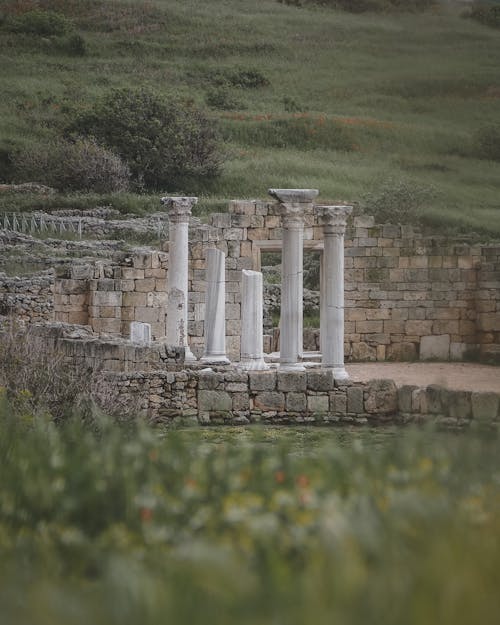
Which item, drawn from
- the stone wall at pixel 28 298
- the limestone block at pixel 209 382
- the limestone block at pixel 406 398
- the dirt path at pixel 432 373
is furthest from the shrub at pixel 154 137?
the limestone block at pixel 406 398

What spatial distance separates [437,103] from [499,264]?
1376 inches

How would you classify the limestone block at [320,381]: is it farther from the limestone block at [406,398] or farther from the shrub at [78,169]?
the shrub at [78,169]

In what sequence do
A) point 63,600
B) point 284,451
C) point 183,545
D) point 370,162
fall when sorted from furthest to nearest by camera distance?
1. point 370,162
2. point 284,451
3. point 183,545
4. point 63,600

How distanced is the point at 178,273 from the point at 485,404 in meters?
10.5

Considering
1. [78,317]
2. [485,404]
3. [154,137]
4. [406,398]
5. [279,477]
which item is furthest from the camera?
[154,137]

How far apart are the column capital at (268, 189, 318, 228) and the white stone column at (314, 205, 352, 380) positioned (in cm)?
70

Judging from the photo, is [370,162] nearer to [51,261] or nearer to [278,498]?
[51,261]

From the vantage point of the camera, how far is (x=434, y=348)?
31.4 m

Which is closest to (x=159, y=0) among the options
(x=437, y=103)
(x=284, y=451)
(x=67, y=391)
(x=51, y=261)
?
(x=437, y=103)

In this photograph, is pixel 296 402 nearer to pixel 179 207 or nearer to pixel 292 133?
pixel 179 207

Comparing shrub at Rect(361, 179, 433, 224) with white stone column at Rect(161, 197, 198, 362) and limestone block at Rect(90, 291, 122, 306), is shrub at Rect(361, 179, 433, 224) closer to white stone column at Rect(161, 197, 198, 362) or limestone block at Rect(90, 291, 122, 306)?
limestone block at Rect(90, 291, 122, 306)

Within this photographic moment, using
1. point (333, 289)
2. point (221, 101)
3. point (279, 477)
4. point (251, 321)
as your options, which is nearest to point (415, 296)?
point (333, 289)

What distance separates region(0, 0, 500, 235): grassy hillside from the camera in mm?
56438

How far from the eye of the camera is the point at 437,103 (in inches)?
2571
